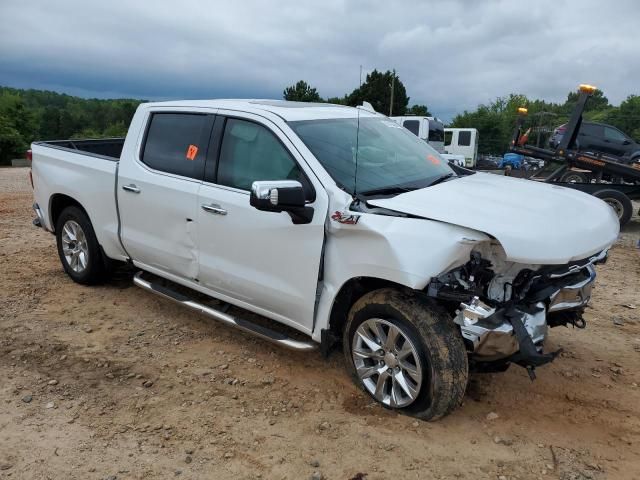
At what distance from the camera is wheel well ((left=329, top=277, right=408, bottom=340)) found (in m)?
3.36

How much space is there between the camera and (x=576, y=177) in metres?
12.0

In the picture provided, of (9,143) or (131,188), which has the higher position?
(131,188)

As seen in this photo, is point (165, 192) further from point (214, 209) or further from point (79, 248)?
point (79, 248)

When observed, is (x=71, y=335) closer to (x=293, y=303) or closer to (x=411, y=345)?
(x=293, y=303)

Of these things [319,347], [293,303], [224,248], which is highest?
[224,248]

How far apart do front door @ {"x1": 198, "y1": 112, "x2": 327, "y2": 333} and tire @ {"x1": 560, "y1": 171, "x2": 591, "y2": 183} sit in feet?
31.1

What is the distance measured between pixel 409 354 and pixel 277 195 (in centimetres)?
118

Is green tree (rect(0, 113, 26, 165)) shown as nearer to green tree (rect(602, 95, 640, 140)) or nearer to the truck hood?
the truck hood

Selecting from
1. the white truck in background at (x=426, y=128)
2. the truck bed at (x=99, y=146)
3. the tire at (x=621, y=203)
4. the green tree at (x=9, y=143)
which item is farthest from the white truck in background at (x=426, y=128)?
the green tree at (x=9, y=143)

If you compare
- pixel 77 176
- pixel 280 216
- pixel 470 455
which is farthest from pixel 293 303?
pixel 77 176

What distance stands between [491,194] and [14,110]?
50.8m

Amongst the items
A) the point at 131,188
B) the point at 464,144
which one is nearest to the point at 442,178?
the point at 131,188

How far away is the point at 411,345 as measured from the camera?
3.07m

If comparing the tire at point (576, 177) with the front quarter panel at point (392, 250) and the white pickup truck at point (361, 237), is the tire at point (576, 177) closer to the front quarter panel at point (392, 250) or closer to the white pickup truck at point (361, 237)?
the white pickup truck at point (361, 237)
